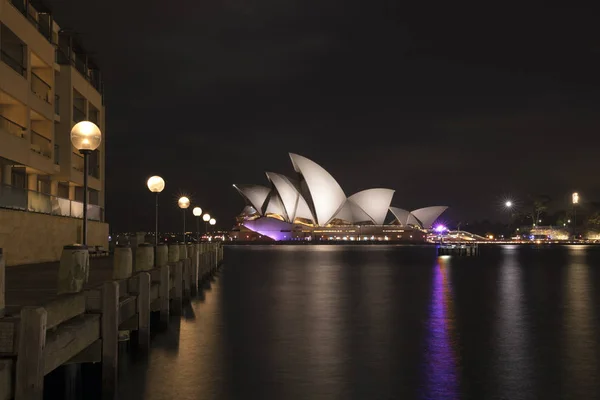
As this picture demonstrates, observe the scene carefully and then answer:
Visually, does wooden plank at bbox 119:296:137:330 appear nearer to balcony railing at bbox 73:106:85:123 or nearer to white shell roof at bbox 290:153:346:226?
balcony railing at bbox 73:106:85:123

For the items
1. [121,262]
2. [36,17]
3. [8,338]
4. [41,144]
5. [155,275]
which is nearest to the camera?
[8,338]

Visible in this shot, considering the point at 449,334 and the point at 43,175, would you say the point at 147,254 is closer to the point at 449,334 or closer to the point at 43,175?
the point at 449,334

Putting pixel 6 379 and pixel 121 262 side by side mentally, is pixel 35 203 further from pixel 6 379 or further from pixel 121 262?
pixel 6 379

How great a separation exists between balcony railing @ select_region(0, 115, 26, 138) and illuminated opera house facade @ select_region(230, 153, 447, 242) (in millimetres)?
103801

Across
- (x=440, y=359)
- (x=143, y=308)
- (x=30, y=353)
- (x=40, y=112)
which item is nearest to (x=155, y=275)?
(x=143, y=308)

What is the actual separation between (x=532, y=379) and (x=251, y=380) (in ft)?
15.9

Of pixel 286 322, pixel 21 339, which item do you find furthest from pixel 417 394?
pixel 286 322

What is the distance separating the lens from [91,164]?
4319cm

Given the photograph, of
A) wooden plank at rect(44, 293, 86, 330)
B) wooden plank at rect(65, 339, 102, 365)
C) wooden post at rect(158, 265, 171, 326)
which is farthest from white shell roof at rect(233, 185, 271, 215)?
wooden plank at rect(44, 293, 86, 330)

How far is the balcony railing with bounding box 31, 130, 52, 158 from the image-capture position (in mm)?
33750

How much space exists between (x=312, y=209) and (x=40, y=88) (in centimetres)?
12533

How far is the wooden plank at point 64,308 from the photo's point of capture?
8203mm

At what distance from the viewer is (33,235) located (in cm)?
2817

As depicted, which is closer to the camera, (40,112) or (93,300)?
(93,300)
